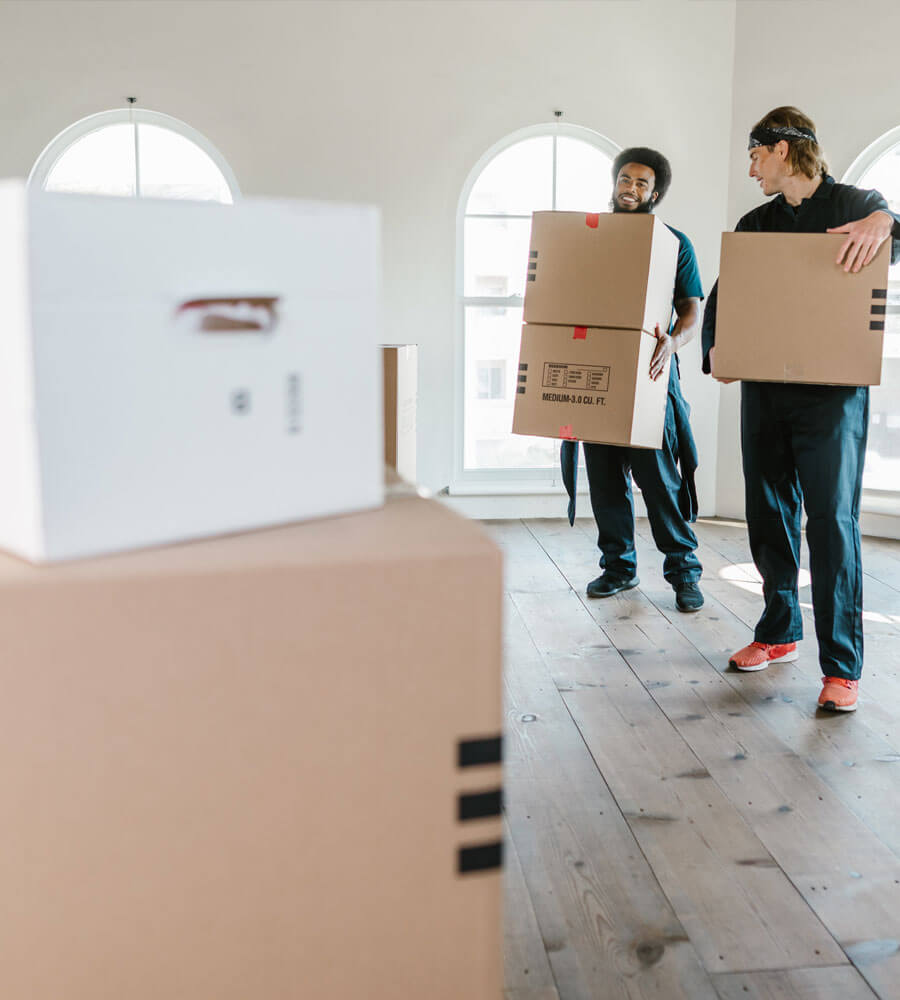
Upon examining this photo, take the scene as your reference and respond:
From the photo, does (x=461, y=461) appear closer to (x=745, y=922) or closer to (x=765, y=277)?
(x=765, y=277)

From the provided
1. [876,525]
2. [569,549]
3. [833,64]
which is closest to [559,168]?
[833,64]

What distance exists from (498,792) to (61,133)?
15.2 feet

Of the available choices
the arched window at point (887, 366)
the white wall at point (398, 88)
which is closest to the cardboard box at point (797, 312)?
the arched window at point (887, 366)

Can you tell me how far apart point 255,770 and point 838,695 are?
6.97 feet

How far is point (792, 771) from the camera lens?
224 centimetres

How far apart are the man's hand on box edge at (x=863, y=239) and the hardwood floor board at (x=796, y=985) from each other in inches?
63.9

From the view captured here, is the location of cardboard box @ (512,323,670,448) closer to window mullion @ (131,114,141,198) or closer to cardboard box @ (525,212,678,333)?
cardboard box @ (525,212,678,333)

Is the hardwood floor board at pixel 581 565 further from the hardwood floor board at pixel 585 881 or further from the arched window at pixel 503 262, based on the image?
the hardwood floor board at pixel 585 881

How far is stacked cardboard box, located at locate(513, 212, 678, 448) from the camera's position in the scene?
2971 mm

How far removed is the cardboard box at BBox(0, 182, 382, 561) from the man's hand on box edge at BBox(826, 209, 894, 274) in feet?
6.34

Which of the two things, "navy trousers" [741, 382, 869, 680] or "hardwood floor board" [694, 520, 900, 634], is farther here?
"hardwood floor board" [694, 520, 900, 634]

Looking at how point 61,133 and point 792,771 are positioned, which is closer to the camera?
point 792,771

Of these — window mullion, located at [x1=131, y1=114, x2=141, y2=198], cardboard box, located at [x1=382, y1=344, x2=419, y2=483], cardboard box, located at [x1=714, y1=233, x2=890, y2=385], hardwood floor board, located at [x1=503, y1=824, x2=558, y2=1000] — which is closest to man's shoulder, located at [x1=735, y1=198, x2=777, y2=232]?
cardboard box, located at [x1=714, y1=233, x2=890, y2=385]

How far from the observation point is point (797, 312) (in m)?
2.56
